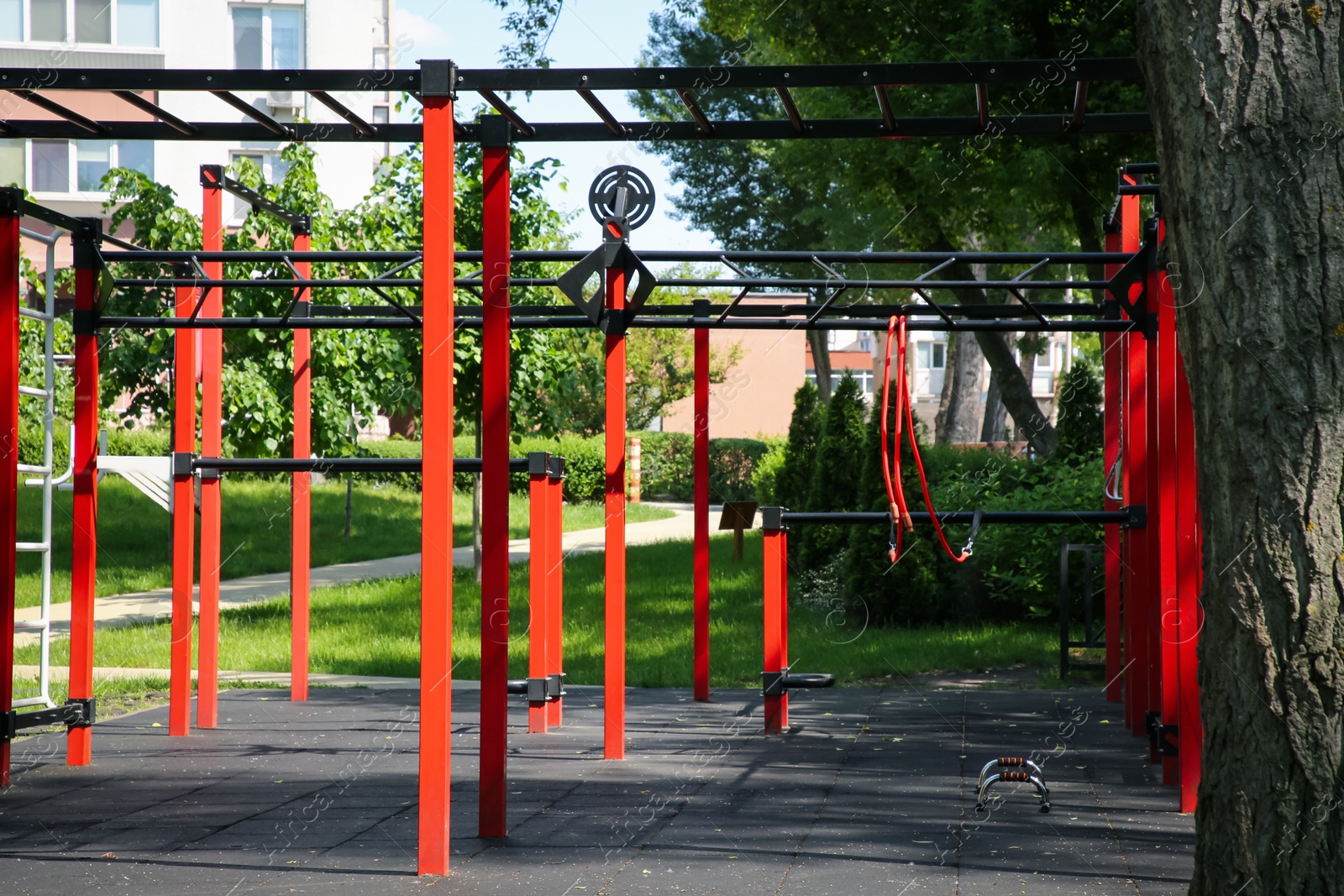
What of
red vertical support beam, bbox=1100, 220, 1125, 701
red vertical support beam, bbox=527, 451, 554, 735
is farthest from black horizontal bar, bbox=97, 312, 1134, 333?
red vertical support beam, bbox=527, 451, 554, 735

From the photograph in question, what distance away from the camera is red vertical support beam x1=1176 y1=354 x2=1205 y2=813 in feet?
16.9

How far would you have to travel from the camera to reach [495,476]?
466cm

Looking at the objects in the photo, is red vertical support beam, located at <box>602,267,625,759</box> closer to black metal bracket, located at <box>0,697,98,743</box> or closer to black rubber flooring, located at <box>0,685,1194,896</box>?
black rubber flooring, located at <box>0,685,1194,896</box>

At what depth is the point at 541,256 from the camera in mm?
7258

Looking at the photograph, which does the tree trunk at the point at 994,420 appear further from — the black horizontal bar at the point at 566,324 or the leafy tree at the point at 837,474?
the black horizontal bar at the point at 566,324

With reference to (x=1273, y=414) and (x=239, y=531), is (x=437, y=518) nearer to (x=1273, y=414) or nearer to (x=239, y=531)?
(x=1273, y=414)

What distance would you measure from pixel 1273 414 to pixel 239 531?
18.0 meters

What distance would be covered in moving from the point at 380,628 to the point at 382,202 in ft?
15.7

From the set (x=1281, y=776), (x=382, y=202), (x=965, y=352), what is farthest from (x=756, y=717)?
(x=965, y=352)

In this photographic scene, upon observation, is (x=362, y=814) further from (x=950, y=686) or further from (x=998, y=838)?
(x=950, y=686)

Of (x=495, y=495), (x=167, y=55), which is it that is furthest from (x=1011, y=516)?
(x=167, y=55)

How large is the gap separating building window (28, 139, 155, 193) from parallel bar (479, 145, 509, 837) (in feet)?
72.0

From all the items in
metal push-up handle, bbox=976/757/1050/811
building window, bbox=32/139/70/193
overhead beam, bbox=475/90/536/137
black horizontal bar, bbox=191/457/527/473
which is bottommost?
metal push-up handle, bbox=976/757/1050/811

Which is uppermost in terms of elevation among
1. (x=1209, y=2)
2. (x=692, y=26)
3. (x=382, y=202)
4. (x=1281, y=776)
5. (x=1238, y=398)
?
(x=692, y=26)
